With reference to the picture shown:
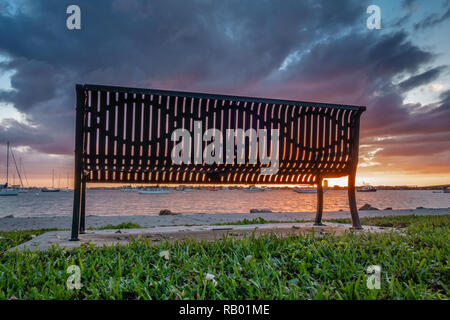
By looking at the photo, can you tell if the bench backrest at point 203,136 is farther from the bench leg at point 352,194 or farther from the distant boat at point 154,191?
the distant boat at point 154,191

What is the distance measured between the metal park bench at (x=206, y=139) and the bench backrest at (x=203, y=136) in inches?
0.5

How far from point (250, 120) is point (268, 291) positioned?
256cm

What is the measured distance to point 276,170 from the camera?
176 inches

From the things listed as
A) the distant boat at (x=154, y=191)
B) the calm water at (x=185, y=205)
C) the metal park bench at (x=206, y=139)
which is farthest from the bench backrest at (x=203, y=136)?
the distant boat at (x=154, y=191)

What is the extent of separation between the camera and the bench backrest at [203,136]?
3.81m

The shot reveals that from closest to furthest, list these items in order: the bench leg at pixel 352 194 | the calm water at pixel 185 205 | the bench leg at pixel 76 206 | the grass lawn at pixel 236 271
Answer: the grass lawn at pixel 236 271
the bench leg at pixel 76 206
the bench leg at pixel 352 194
the calm water at pixel 185 205

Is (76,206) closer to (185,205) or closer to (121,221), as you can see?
(121,221)

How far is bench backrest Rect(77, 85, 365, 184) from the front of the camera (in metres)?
3.81

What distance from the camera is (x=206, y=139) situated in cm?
405

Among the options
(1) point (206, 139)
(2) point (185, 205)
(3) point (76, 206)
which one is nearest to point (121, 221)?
(3) point (76, 206)

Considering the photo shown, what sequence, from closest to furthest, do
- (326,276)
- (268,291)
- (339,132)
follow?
(268,291)
(326,276)
(339,132)

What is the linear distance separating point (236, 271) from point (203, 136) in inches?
81.4
